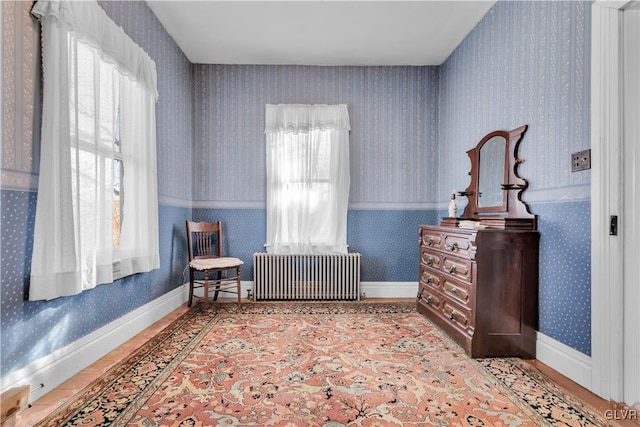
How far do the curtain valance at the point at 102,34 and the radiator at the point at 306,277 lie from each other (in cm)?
240

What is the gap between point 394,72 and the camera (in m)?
4.35

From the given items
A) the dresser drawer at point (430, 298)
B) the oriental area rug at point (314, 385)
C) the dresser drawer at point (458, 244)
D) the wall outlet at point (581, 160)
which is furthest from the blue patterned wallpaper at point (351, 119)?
the wall outlet at point (581, 160)

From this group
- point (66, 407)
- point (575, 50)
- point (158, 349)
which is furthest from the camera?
point (158, 349)

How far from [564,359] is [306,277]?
8.95 feet

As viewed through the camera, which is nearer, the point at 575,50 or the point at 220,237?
the point at 575,50

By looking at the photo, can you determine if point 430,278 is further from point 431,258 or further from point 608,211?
point 608,211

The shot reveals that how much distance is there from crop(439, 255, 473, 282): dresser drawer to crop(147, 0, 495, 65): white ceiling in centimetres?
255

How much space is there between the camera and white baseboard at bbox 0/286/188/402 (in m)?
1.80

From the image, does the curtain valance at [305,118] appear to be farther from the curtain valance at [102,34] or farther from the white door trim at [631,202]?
the white door trim at [631,202]

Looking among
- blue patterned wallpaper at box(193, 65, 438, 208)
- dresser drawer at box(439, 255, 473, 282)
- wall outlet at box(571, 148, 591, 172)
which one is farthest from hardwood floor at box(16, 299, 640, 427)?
blue patterned wallpaper at box(193, 65, 438, 208)

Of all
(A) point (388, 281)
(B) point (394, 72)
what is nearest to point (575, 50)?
(B) point (394, 72)

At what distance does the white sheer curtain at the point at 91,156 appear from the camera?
6.18 ft

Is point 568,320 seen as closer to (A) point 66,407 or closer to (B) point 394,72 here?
(A) point 66,407

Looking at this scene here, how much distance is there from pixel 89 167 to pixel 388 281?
3657 mm
